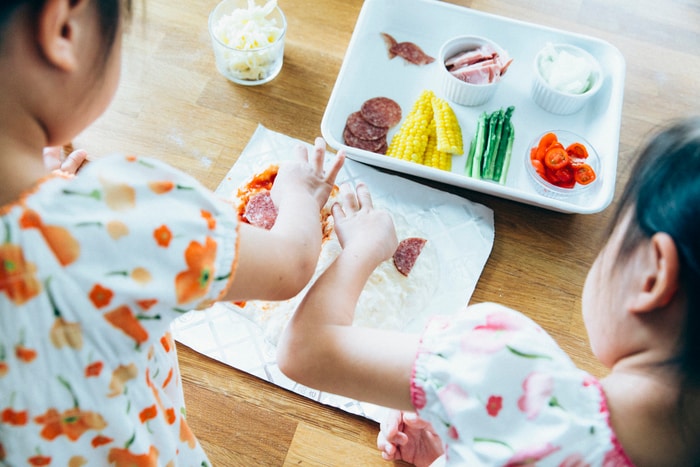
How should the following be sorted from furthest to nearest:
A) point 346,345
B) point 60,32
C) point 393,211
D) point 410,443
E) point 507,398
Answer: point 393,211 → point 410,443 → point 346,345 → point 507,398 → point 60,32

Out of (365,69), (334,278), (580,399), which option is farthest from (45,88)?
(365,69)

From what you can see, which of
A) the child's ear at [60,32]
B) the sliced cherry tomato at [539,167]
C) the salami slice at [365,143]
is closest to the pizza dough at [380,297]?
the salami slice at [365,143]

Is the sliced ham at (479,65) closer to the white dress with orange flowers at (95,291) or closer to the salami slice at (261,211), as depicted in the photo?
the salami slice at (261,211)

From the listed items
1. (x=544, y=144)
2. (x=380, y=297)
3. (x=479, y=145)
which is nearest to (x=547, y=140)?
(x=544, y=144)

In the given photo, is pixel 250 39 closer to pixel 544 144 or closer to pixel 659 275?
pixel 544 144

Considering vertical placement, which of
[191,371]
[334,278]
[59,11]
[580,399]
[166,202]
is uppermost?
[59,11]

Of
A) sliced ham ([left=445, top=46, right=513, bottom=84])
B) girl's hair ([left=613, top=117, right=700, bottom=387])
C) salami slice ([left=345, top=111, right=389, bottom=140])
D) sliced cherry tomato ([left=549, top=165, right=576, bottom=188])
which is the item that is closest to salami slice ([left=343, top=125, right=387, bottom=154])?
salami slice ([left=345, top=111, right=389, bottom=140])

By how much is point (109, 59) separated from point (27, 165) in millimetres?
121

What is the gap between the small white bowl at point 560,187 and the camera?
1107 mm

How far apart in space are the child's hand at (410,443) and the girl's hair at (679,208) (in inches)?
17.3

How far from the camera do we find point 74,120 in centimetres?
55

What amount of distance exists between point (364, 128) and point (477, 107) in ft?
0.83

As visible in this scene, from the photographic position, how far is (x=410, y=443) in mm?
911

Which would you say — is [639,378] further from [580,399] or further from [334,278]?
[334,278]
